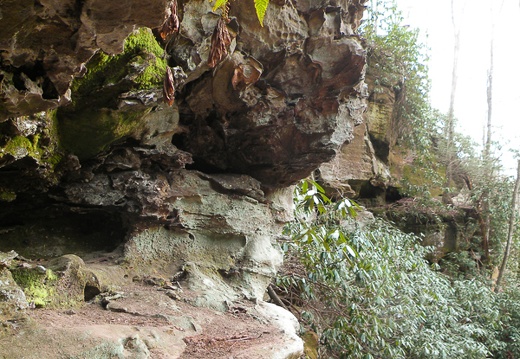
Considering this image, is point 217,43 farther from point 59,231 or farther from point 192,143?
point 59,231

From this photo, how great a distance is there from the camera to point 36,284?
10.3ft

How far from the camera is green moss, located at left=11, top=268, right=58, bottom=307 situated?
308 centimetres

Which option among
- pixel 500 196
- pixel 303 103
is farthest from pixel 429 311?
pixel 500 196

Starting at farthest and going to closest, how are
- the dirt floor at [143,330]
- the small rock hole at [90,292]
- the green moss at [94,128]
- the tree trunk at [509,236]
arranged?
1. the tree trunk at [509,236]
2. the green moss at [94,128]
3. the small rock hole at [90,292]
4. the dirt floor at [143,330]

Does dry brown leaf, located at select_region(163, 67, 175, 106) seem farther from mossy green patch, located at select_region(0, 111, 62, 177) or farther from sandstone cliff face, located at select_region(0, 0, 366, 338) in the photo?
mossy green patch, located at select_region(0, 111, 62, 177)

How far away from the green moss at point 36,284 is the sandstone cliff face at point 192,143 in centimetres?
82

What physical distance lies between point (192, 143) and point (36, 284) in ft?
8.36

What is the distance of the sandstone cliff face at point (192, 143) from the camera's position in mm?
3643

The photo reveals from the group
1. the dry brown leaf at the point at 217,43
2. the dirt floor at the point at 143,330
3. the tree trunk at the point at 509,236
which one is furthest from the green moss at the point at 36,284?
the tree trunk at the point at 509,236

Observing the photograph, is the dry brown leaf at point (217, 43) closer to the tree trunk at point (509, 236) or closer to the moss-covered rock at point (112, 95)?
the moss-covered rock at point (112, 95)

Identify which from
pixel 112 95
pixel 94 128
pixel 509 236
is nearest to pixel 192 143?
pixel 94 128

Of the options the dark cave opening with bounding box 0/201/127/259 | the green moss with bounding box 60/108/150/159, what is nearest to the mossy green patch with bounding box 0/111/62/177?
the green moss with bounding box 60/108/150/159

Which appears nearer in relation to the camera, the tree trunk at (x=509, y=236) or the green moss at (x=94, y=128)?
the green moss at (x=94, y=128)

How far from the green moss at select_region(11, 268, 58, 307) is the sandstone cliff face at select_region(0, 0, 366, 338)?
0.82 metres
